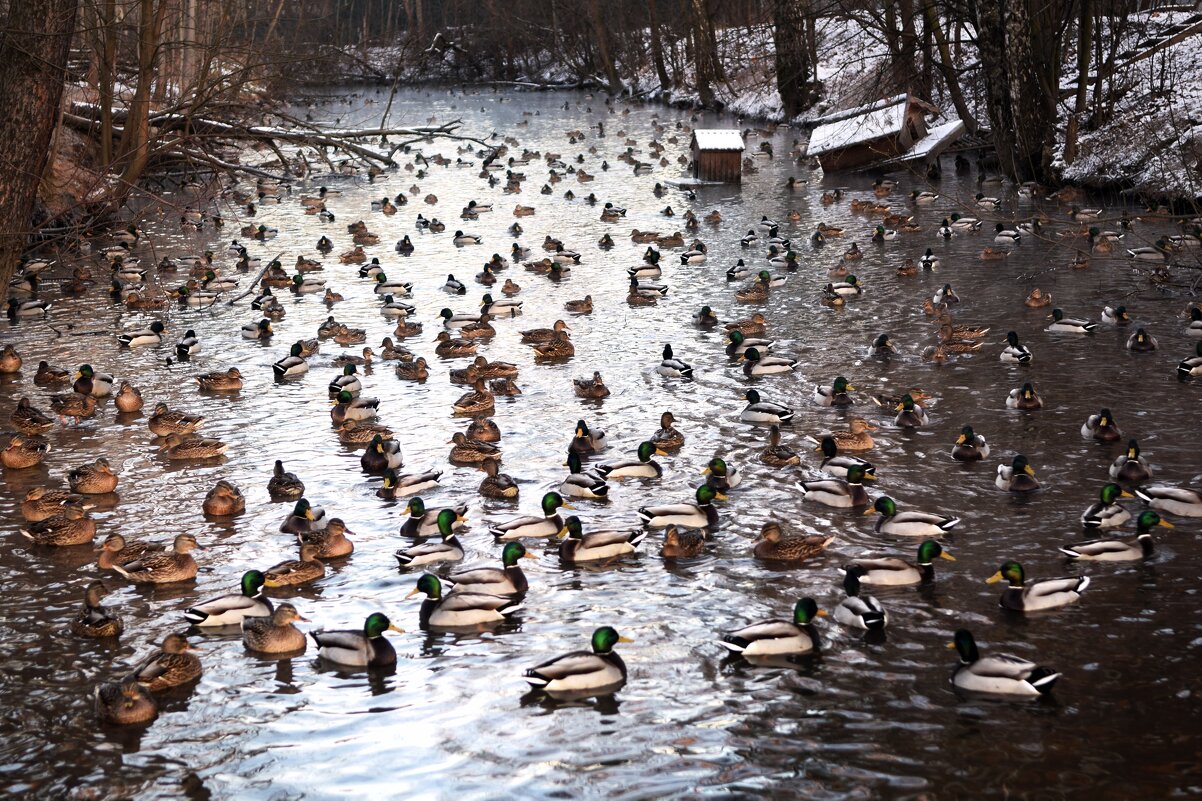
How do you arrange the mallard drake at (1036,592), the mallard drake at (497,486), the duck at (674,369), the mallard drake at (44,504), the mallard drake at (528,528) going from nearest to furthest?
the mallard drake at (1036,592) < the mallard drake at (528,528) < the mallard drake at (44,504) < the mallard drake at (497,486) < the duck at (674,369)

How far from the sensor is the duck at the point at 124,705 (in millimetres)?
7855

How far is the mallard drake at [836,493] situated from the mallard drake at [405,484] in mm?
3469

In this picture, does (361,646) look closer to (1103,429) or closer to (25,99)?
Answer: (25,99)

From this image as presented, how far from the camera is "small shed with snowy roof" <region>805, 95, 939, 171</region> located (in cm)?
3372

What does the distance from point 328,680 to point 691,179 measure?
27.6 meters

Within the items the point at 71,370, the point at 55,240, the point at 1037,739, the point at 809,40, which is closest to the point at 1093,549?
the point at 1037,739

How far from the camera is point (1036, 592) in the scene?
9.02 metres

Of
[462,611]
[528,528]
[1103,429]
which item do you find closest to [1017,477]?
[1103,429]

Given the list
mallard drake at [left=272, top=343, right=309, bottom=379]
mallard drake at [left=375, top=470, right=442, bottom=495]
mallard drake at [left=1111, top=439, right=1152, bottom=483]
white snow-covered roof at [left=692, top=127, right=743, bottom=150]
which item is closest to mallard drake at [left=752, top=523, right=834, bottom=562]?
mallard drake at [left=1111, top=439, right=1152, bottom=483]

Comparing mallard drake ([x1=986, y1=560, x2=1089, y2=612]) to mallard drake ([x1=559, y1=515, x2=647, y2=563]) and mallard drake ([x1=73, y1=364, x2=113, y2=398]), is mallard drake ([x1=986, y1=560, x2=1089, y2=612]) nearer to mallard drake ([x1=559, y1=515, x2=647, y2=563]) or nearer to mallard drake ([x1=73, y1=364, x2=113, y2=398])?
mallard drake ([x1=559, y1=515, x2=647, y2=563])

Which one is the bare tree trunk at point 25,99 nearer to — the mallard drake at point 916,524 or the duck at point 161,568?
the duck at point 161,568

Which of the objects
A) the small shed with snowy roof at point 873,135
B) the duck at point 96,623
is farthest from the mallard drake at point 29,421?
the small shed with snowy roof at point 873,135

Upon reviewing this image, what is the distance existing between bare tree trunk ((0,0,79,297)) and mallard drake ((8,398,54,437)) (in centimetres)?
666

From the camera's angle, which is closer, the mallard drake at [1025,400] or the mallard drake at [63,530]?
the mallard drake at [63,530]
